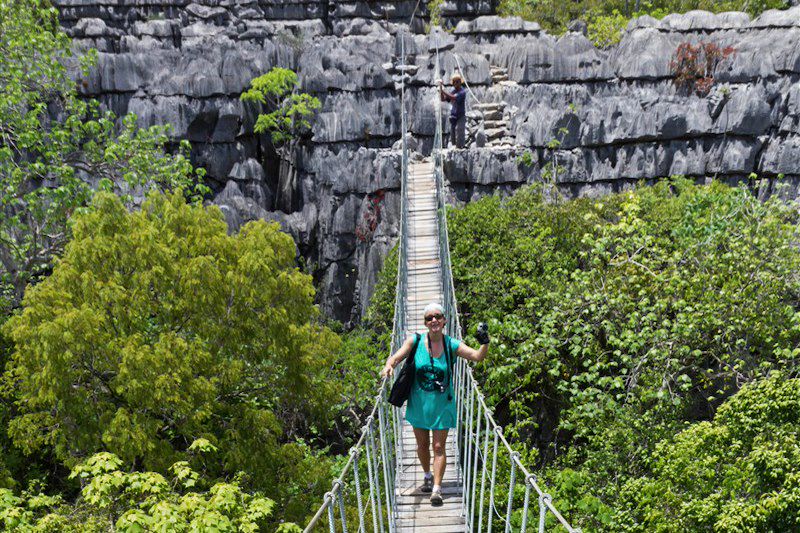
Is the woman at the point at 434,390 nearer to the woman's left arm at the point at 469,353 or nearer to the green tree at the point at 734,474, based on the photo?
the woman's left arm at the point at 469,353

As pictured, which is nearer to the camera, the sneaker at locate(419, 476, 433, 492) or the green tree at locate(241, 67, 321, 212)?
the sneaker at locate(419, 476, 433, 492)

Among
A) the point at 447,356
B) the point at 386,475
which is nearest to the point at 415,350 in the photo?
the point at 447,356

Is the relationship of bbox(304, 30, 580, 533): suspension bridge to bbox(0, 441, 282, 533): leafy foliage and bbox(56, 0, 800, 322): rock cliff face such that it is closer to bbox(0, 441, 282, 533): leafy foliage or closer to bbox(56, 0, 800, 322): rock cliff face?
bbox(0, 441, 282, 533): leafy foliage

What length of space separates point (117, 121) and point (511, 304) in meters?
9.55

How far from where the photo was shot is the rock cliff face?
40.2 ft

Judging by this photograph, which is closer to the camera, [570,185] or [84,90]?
[570,185]

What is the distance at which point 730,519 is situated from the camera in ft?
11.6

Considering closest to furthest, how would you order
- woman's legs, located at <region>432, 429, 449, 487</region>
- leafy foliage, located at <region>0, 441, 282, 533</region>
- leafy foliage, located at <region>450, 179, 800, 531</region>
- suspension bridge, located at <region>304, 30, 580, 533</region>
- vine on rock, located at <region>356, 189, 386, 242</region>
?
1. suspension bridge, located at <region>304, 30, 580, 533</region>
2. woman's legs, located at <region>432, 429, 449, 487</region>
3. leafy foliage, located at <region>0, 441, 282, 533</region>
4. leafy foliage, located at <region>450, 179, 800, 531</region>
5. vine on rock, located at <region>356, 189, 386, 242</region>

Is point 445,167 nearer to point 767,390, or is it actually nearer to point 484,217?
point 484,217

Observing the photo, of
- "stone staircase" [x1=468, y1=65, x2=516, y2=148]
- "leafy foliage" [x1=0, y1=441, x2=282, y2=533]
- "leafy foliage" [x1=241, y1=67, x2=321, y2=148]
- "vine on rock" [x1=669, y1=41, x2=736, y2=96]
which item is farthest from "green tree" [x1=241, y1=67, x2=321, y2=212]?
"leafy foliage" [x1=0, y1=441, x2=282, y2=533]

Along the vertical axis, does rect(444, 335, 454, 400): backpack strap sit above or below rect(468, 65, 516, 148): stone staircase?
below

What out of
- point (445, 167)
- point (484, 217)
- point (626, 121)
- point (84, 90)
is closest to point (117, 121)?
point (84, 90)

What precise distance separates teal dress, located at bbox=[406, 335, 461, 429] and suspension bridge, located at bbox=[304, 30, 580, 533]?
0.47 feet

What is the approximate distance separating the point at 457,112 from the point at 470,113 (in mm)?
1581
